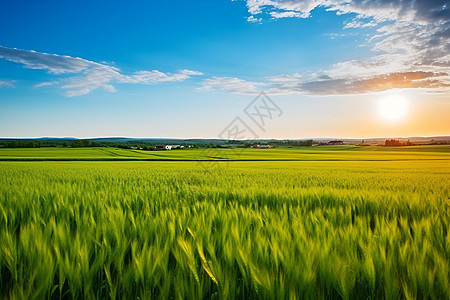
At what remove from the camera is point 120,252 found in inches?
70.5

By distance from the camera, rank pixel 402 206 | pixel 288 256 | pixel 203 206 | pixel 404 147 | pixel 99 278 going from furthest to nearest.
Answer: pixel 404 147 < pixel 402 206 < pixel 203 206 < pixel 99 278 < pixel 288 256

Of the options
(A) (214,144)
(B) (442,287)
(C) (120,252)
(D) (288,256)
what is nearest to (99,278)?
(C) (120,252)

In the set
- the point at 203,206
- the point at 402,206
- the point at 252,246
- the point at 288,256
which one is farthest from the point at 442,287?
the point at 402,206

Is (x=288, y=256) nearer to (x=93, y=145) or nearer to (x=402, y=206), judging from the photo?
(x=402, y=206)

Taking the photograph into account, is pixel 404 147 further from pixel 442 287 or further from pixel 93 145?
pixel 93 145

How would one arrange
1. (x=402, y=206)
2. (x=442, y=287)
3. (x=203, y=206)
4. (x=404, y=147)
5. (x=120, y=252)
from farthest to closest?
(x=404, y=147)
(x=402, y=206)
(x=203, y=206)
(x=120, y=252)
(x=442, y=287)

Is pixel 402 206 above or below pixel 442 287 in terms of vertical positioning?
below

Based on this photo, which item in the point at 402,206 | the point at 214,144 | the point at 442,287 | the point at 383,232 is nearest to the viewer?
the point at 442,287

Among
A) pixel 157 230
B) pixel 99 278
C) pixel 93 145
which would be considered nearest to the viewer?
pixel 99 278

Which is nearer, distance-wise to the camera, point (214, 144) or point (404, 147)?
point (214, 144)

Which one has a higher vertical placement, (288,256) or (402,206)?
Answer: (288,256)

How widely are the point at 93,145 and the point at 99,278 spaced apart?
71.3m

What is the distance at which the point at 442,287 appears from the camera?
1.38 metres

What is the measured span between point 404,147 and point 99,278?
219ft
